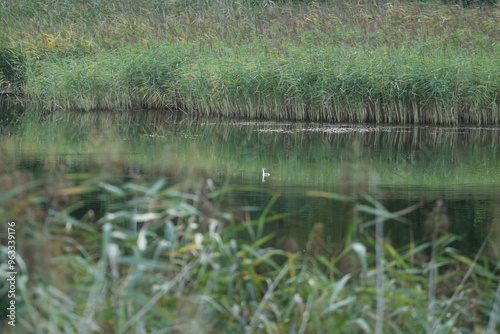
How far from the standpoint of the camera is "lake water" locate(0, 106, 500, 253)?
6227 mm

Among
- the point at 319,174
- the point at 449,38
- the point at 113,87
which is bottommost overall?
the point at 319,174

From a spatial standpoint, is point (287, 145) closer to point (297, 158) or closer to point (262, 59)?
point (297, 158)

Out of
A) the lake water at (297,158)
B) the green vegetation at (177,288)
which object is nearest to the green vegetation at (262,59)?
the lake water at (297,158)

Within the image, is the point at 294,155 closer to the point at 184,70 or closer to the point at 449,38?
the point at 184,70

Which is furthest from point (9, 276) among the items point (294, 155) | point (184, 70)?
point (184, 70)

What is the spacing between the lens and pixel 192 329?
2.47 m

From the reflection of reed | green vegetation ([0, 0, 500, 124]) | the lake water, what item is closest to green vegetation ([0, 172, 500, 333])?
the lake water

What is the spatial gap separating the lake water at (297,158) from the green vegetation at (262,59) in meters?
0.48

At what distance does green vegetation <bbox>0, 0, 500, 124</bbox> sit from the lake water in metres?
0.48

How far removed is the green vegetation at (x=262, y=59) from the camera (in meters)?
12.5

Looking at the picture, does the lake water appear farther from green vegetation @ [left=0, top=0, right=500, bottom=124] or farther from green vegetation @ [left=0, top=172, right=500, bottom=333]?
green vegetation @ [left=0, top=172, right=500, bottom=333]

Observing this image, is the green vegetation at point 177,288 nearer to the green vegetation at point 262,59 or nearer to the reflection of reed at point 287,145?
the reflection of reed at point 287,145

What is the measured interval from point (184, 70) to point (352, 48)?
2.97 metres

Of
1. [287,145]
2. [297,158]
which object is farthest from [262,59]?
[297,158]
